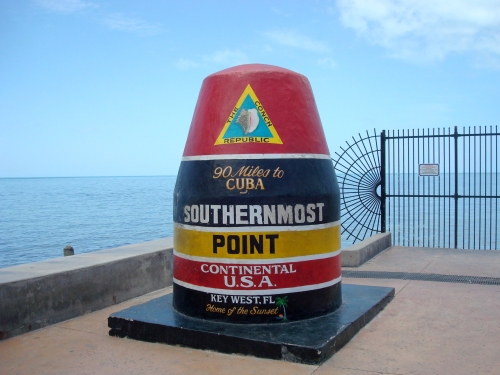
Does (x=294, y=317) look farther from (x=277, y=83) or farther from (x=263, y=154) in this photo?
(x=277, y=83)

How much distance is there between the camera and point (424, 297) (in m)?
6.86

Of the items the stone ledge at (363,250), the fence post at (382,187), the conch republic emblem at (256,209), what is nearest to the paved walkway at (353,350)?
the conch republic emblem at (256,209)

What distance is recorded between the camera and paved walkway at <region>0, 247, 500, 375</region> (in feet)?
14.6

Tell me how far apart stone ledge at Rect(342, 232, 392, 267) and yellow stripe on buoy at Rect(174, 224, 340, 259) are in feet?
12.8

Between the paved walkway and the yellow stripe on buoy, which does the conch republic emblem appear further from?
the paved walkway

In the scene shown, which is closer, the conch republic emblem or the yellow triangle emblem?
the conch republic emblem

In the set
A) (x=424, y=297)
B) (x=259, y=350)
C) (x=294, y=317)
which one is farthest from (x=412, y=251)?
(x=259, y=350)

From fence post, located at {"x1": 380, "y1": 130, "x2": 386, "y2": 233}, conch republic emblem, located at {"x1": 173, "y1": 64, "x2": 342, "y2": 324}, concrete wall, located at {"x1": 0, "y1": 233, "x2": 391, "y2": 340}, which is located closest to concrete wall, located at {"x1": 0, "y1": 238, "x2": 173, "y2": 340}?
concrete wall, located at {"x1": 0, "y1": 233, "x2": 391, "y2": 340}

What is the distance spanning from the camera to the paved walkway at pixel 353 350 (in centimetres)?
444

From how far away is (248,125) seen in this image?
211 inches

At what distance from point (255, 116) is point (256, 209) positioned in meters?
0.96

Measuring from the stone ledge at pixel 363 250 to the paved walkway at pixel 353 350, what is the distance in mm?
2501

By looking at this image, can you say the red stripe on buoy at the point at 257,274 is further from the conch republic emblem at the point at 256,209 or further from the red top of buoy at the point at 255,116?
the red top of buoy at the point at 255,116

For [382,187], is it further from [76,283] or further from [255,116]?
[76,283]
